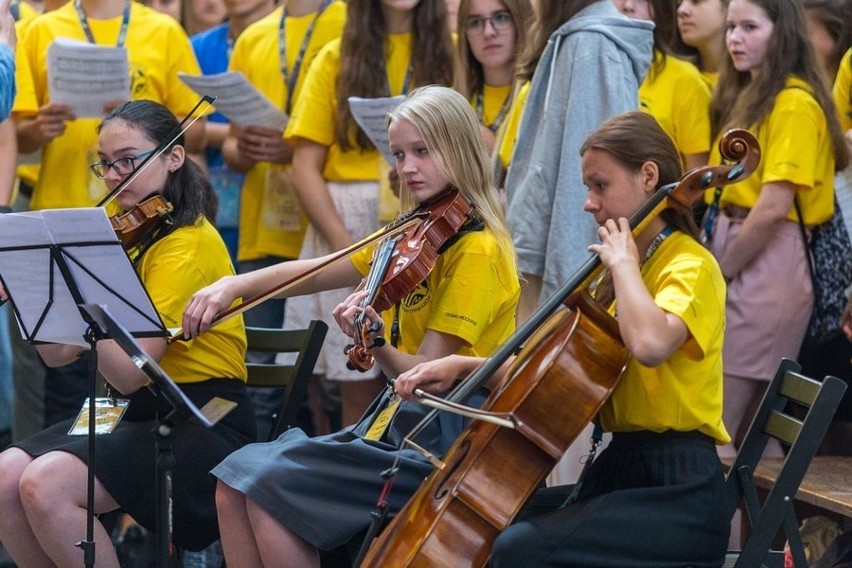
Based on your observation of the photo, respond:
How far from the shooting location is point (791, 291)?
14.4 feet

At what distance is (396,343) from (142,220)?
73 centimetres

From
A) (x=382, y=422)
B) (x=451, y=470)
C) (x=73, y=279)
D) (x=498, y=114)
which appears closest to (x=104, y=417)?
(x=73, y=279)

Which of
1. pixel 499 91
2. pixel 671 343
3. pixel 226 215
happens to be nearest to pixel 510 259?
pixel 671 343

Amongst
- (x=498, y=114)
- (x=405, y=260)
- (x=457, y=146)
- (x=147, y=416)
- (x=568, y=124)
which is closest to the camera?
(x=405, y=260)

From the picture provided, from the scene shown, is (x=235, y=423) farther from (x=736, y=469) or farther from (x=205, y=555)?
(x=736, y=469)

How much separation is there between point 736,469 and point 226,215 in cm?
278

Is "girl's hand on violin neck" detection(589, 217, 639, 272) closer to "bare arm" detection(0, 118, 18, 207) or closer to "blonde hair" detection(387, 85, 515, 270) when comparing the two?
"blonde hair" detection(387, 85, 515, 270)

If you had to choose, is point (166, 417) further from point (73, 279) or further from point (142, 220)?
point (142, 220)

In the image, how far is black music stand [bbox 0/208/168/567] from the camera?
3105 millimetres

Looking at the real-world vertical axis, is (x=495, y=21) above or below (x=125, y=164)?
above

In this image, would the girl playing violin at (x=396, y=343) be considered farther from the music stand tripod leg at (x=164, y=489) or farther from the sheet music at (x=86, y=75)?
the sheet music at (x=86, y=75)

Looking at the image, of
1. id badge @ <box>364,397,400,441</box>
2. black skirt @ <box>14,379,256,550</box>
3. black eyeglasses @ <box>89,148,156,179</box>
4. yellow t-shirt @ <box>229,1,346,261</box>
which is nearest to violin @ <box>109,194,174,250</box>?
black eyeglasses @ <box>89,148,156,179</box>

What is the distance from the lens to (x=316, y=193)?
16.1 feet

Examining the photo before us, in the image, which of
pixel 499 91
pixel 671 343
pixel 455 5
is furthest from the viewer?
pixel 455 5
